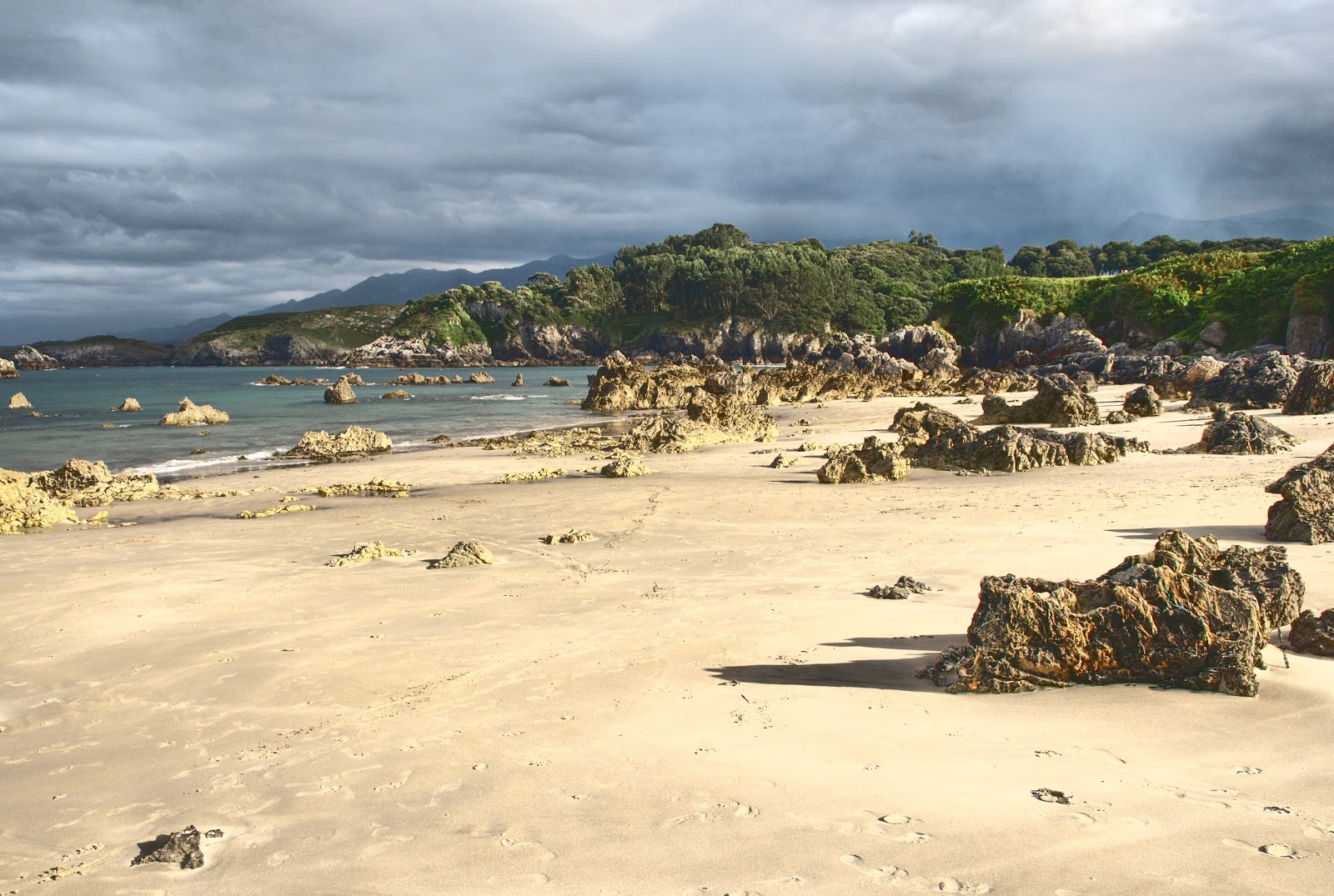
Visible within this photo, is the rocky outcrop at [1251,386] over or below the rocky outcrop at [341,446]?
over

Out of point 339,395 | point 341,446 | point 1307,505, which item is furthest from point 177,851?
point 339,395

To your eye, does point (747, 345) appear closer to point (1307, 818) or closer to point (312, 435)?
point (312, 435)

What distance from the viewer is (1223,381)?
24.7 metres

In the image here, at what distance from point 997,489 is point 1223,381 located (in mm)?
15912

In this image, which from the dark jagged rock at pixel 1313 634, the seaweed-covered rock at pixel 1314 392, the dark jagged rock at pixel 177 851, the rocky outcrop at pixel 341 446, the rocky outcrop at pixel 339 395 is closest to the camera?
the dark jagged rock at pixel 177 851

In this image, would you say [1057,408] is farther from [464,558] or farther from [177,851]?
[177,851]

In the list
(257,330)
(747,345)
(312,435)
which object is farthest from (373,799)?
(257,330)

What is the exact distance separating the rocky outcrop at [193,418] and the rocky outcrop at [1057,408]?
1304 inches

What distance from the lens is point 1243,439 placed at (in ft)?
50.0

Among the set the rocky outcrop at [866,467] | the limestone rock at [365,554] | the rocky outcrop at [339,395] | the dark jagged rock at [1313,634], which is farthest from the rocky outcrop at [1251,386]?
the rocky outcrop at [339,395]

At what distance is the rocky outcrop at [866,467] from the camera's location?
15.2 meters

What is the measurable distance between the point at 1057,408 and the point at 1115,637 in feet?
60.7

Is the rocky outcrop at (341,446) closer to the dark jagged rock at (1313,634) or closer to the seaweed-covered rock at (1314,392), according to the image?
the dark jagged rock at (1313,634)

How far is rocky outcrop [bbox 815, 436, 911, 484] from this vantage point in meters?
15.2
